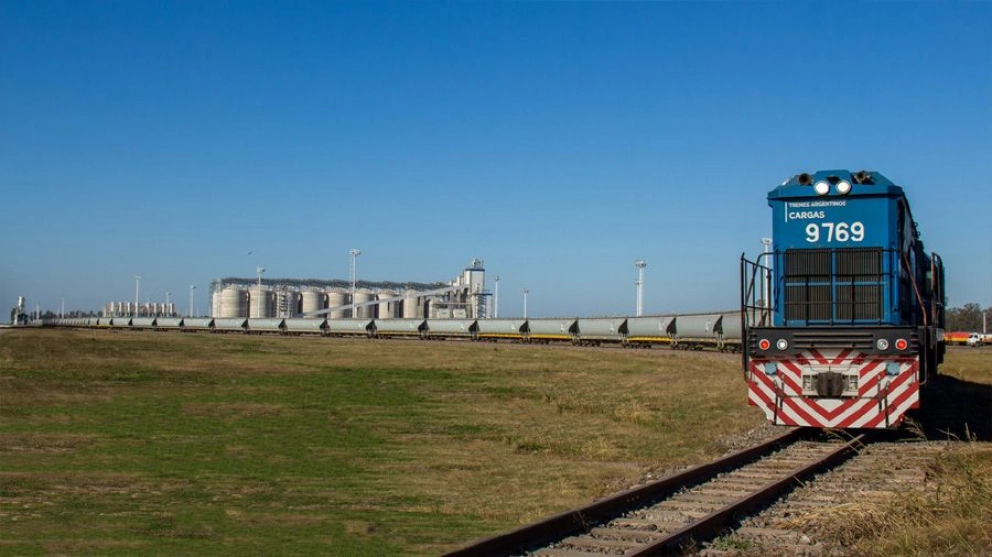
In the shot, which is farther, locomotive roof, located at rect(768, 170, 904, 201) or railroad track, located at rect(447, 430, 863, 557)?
locomotive roof, located at rect(768, 170, 904, 201)

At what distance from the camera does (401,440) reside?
1524cm

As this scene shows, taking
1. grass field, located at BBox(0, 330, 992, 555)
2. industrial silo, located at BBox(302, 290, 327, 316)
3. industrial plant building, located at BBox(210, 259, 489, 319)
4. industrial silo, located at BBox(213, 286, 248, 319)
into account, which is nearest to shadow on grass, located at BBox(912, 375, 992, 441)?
grass field, located at BBox(0, 330, 992, 555)

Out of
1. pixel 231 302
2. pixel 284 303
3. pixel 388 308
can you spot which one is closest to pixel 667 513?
pixel 388 308

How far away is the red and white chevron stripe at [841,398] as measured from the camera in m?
13.1

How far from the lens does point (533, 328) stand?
63.7m

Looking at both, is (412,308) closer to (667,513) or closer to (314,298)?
(314,298)

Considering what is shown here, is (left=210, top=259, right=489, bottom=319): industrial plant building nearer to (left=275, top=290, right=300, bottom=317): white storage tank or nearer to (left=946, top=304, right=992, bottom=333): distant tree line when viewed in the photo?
(left=275, top=290, right=300, bottom=317): white storage tank

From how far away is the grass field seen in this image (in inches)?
346

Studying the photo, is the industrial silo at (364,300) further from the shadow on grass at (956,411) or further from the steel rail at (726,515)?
the steel rail at (726,515)

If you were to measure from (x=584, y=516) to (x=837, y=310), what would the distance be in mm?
8288

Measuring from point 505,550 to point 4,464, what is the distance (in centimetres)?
837

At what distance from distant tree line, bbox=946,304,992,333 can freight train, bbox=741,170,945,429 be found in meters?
131

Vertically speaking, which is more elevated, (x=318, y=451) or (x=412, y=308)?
(x=412, y=308)

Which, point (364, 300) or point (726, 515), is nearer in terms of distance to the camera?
point (726, 515)
